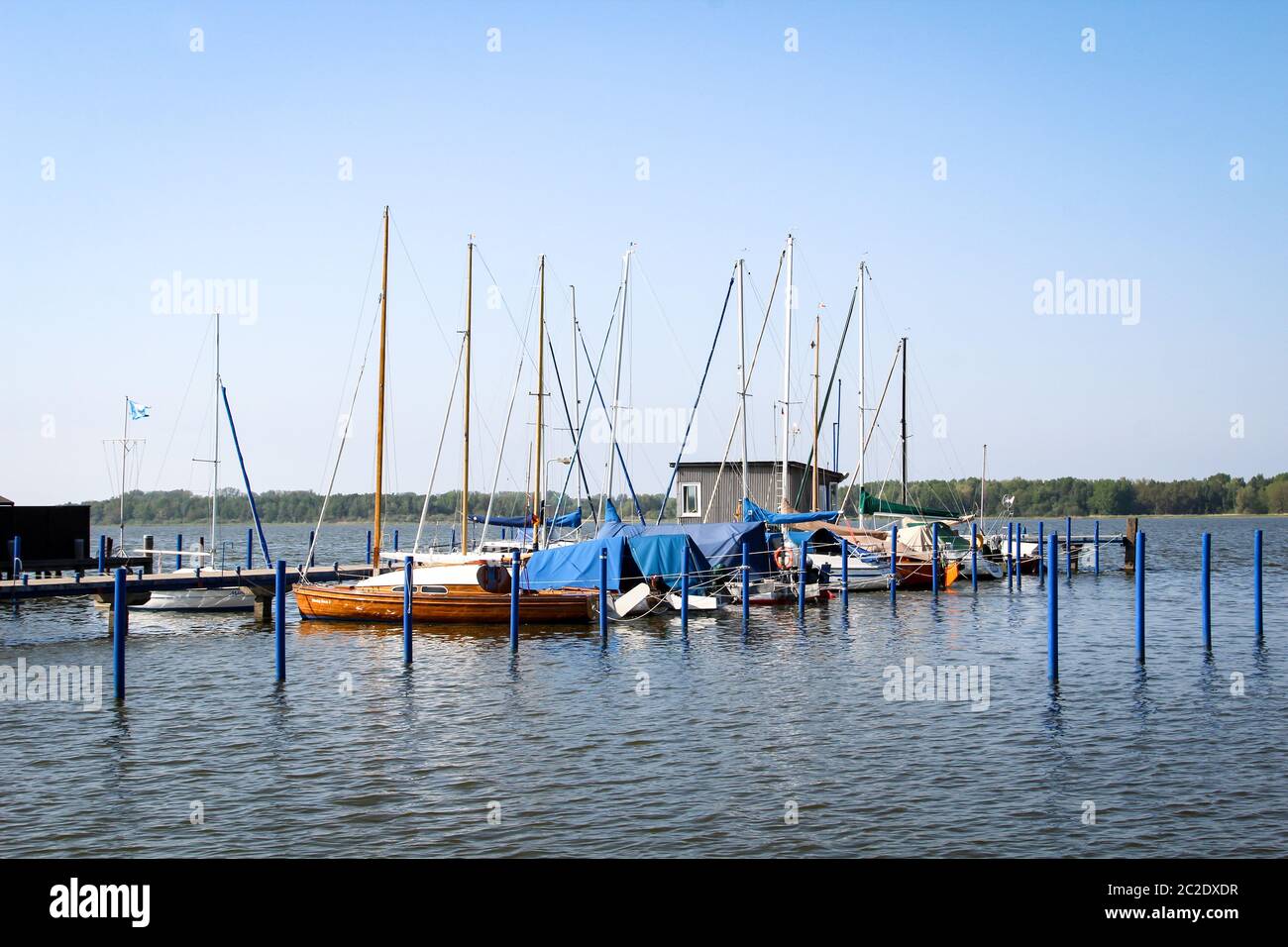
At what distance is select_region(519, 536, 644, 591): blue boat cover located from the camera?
131 feet

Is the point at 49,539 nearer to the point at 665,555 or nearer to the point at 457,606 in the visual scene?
the point at 457,606

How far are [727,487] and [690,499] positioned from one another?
2380 millimetres

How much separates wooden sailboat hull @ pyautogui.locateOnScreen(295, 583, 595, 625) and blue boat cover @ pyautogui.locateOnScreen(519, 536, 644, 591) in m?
1.26

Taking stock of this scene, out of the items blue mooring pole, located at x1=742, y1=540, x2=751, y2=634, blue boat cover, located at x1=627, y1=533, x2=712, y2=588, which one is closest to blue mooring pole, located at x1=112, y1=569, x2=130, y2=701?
blue mooring pole, located at x1=742, y1=540, x2=751, y2=634

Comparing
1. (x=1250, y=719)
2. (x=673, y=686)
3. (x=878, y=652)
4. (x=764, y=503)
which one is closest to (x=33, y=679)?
(x=673, y=686)

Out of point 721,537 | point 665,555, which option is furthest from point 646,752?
point 721,537

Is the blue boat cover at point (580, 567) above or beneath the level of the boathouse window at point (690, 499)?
beneath

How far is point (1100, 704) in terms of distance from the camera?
2447cm

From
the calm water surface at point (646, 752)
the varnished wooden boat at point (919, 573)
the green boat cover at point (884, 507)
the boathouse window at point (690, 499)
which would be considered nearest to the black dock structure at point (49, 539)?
the calm water surface at point (646, 752)

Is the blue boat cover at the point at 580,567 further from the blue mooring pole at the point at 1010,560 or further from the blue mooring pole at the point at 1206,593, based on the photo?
the blue mooring pole at the point at 1010,560

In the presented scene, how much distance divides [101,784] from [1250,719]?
21294 mm

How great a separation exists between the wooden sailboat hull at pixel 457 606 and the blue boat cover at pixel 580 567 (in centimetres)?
126

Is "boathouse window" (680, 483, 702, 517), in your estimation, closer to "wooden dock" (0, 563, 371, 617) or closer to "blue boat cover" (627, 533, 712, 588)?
"blue boat cover" (627, 533, 712, 588)

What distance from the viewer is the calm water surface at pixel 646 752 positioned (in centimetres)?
1509
